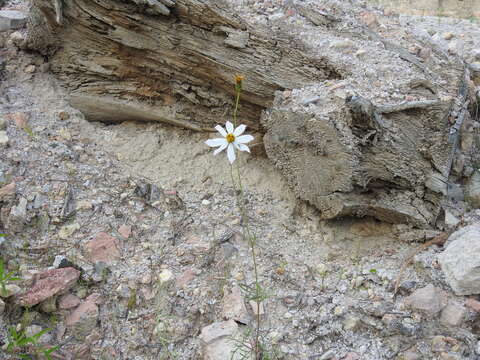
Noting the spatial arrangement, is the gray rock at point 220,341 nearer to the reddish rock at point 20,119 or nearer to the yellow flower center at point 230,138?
the yellow flower center at point 230,138

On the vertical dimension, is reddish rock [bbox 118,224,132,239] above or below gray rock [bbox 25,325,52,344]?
above

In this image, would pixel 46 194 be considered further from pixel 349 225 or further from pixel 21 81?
pixel 349 225

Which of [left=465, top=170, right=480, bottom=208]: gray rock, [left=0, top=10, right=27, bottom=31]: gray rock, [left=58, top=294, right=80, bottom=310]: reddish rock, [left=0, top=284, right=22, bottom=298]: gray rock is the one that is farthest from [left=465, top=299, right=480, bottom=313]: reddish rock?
[left=0, top=10, right=27, bottom=31]: gray rock

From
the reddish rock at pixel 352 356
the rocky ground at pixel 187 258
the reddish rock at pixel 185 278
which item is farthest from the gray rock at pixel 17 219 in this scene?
the reddish rock at pixel 352 356

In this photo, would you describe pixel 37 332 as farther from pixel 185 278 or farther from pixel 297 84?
pixel 297 84

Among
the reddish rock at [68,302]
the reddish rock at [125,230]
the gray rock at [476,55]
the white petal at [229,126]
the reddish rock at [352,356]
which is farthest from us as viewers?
the gray rock at [476,55]

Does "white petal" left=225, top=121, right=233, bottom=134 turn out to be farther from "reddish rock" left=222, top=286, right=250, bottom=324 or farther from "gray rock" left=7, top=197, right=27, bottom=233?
"gray rock" left=7, top=197, right=27, bottom=233
